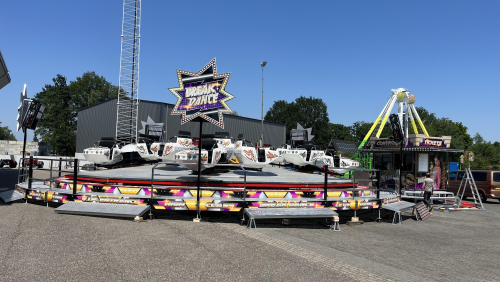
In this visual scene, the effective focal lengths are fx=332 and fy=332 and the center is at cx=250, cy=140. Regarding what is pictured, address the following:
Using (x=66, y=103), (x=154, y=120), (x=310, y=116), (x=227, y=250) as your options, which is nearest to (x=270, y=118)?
(x=310, y=116)

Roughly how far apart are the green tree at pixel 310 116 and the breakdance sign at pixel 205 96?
247ft

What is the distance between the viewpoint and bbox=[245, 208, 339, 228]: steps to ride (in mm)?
7594

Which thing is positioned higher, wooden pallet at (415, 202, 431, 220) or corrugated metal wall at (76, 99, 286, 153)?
corrugated metal wall at (76, 99, 286, 153)

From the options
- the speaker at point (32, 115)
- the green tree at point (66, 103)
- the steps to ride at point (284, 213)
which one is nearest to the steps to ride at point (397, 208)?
the steps to ride at point (284, 213)

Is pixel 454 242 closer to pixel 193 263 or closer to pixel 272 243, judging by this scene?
pixel 272 243

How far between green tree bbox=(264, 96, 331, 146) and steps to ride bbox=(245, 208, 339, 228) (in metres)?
75.9

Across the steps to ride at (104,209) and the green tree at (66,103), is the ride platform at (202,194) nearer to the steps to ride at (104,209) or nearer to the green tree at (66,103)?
the steps to ride at (104,209)

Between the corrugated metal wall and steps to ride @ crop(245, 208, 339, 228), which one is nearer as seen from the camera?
steps to ride @ crop(245, 208, 339, 228)

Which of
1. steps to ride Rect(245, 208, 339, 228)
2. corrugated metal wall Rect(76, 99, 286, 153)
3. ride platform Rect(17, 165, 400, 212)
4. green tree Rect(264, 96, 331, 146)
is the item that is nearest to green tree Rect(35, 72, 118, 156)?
corrugated metal wall Rect(76, 99, 286, 153)

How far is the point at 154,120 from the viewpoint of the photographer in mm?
38719

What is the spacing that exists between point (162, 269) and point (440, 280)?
401 centimetres

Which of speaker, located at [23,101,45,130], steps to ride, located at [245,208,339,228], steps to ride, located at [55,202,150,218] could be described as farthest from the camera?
speaker, located at [23,101,45,130]

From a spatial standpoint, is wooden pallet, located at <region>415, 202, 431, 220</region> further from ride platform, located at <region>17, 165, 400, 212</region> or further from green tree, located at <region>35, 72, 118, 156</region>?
green tree, located at <region>35, 72, 118, 156</region>

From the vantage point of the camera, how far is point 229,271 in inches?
190
